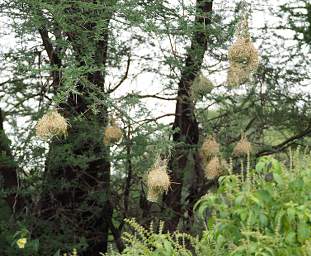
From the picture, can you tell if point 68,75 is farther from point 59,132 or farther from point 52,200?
point 52,200

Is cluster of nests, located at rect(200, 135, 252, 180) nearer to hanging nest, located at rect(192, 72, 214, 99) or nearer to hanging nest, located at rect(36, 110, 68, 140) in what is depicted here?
hanging nest, located at rect(192, 72, 214, 99)

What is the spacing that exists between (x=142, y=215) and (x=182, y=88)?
1687mm

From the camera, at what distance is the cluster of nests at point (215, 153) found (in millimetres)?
6738

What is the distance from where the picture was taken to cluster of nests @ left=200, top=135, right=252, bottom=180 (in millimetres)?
6738

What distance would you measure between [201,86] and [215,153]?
696 millimetres

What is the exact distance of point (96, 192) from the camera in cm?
820

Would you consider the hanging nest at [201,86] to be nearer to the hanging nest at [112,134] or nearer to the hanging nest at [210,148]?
the hanging nest at [210,148]

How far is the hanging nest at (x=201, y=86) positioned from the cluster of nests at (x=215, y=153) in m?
0.49

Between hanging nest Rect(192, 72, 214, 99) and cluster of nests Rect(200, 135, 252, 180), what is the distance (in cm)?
49

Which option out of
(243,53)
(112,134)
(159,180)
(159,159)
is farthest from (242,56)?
(112,134)

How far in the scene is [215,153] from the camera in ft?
23.6

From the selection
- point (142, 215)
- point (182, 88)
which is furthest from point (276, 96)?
point (142, 215)

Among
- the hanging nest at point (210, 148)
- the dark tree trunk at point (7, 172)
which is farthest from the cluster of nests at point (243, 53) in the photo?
the dark tree trunk at point (7, 172)

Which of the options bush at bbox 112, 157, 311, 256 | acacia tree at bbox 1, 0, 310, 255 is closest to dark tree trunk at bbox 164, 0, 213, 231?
acacia tree at bbox 1, 0, 310, 255
